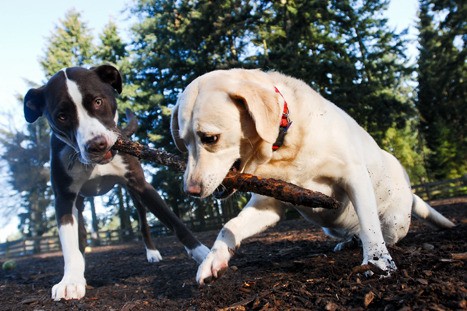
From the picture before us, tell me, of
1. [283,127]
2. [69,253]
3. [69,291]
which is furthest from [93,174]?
[283,127]

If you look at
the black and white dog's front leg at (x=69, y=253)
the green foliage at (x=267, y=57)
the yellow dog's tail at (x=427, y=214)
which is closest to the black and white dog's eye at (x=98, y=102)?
the black and white dog's front leg at (x=69, y=253)

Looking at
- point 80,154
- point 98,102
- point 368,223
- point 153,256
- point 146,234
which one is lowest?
point 153,256

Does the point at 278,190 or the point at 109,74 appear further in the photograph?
the point at 109,74

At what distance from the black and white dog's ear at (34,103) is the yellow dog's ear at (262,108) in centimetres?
255

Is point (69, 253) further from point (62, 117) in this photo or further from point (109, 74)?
point (109, 74)

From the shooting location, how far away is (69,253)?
4.10 m

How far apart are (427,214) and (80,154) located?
3.91m

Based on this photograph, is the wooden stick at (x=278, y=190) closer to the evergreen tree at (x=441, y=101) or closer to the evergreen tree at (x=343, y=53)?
the evergreen tree at (x=343, y=53)

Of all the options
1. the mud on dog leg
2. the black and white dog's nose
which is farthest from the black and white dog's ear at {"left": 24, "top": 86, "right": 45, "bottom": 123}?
the mud on dog leg

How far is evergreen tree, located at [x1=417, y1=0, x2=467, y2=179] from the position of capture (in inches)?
981

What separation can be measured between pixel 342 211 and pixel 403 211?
1066 millimetres

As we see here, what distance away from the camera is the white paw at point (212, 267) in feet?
9.23

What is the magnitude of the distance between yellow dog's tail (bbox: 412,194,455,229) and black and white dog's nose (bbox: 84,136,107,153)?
11.2 feet

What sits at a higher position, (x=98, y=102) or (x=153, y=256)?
(x=98, y=102)
